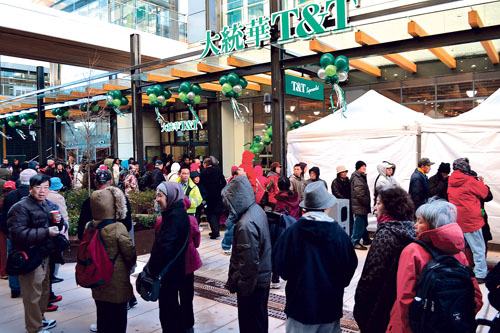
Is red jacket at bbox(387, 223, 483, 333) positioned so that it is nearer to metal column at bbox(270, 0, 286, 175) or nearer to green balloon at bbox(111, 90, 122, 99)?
metal column at bbox(270, 0, 286, 175)

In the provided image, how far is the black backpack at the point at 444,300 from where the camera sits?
2188 mm

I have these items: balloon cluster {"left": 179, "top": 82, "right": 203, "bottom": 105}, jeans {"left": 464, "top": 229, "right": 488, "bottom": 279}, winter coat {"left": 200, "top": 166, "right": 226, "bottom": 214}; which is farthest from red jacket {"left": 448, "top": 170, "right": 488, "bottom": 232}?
balloon cluster {"left": 179, "top": 82, "right": 203, "bottom": 105}

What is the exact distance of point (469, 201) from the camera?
18.5 ft

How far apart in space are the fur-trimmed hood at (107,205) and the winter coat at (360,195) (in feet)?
17.6

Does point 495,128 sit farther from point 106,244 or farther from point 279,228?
point 106,244

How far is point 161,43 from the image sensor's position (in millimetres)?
17562

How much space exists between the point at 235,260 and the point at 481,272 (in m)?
4.39

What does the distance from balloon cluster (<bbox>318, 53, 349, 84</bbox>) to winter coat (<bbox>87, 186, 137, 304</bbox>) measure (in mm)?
5969

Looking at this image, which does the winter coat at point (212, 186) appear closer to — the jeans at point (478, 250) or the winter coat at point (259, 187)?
the winter coat at point (259, 187)

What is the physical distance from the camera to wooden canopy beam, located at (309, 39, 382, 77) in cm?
880

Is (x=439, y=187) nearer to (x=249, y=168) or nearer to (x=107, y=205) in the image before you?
(x=249, y=168)

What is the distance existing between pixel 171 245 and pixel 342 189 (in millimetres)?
5378

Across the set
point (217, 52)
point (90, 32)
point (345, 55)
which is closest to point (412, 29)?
point (345, 55)

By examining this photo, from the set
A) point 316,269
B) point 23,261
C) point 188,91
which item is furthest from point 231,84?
point 316,269
